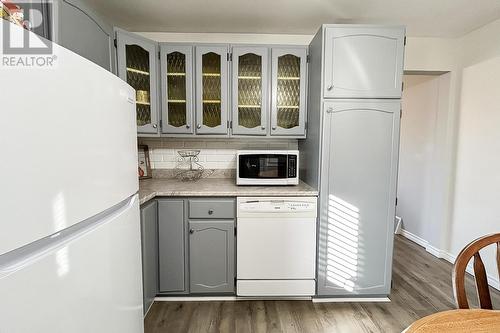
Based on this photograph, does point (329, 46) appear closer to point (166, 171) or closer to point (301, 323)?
point (166, 171)

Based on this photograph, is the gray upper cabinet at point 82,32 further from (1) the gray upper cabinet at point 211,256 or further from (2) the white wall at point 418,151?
(2) the white wall at point 418,151

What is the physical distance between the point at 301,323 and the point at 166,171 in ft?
6.15

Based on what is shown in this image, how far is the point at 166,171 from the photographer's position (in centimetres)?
263

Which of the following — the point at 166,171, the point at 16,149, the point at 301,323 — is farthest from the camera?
the point at 166,171

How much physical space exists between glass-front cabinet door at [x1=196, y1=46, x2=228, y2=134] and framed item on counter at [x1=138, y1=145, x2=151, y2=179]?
0.65m

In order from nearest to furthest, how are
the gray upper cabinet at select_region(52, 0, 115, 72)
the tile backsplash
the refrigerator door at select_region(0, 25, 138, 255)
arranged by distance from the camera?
the refrigerator door at select_region(0, 25, 138, 255), the gray upper cabinet at select_region(52, 0, 115, 72), the tile backsplash

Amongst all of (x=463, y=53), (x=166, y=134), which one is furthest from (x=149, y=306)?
(x=463, y=53)

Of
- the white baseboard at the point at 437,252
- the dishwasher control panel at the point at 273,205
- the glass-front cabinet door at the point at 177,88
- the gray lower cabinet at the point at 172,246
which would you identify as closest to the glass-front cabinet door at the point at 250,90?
the glass-front cabinet door at the point at 177,88

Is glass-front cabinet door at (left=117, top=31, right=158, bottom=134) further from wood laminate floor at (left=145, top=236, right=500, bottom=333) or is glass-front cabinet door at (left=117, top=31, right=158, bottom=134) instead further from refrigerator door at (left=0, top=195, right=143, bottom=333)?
wood laminate floor at (left=145, top=236, right=500, bottom=333)

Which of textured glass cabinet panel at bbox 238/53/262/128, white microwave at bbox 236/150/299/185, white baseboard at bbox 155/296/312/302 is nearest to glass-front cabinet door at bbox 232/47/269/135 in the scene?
textured glass cabinet panel at bbox 238/53/262/128

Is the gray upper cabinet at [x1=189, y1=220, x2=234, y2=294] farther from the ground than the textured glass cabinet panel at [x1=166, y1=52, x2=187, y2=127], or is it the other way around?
the textured glass cabinet panel at [x1=166, y1=52, x2=187, y2=127]

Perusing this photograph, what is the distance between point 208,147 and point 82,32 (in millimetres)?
1440

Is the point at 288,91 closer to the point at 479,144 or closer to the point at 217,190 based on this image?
the point at 217,190

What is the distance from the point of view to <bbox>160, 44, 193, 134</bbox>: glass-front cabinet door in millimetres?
2242
